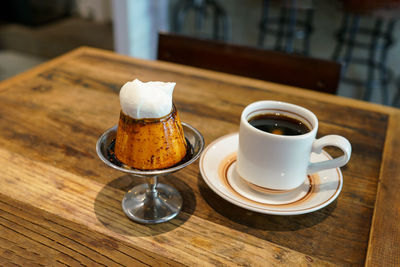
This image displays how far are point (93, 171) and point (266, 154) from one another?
0.29m

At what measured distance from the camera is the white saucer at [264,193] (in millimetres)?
514

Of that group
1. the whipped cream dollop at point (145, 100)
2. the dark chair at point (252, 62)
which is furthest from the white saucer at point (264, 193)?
the dark chair at point (252, 62)

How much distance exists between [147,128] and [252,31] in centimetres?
231

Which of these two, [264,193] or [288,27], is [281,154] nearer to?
[264,193]

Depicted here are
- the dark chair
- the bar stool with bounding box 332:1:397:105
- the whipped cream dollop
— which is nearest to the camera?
the whipped cream dollop

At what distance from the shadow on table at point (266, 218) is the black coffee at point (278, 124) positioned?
12 cm

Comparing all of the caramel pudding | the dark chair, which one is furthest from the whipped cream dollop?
the dark chair

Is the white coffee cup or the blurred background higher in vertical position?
the white coffee cup

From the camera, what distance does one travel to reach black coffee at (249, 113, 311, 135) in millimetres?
548

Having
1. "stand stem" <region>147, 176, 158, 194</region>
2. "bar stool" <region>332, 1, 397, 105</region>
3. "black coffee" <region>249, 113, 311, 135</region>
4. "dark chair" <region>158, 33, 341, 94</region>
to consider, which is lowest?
"bar stool" <region>332, 1, 397, 105</region>

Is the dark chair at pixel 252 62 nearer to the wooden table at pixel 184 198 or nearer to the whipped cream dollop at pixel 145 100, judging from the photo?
the wooden table at pixel 184 198

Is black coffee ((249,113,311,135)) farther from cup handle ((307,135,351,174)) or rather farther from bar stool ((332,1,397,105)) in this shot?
bar stool ((332,1,397,105))

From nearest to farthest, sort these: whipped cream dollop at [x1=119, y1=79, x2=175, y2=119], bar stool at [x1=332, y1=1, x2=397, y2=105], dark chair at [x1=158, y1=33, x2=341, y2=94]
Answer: whipped cream dollop at [x1=119, y1=79, x2=175, y2=119], dark chair at [x1=158, y1=33, x2=341, y2=94], bar stool at [x1=332, y1=1, x2=397, y2=105]

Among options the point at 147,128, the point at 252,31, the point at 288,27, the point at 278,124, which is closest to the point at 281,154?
the point at 278,124
